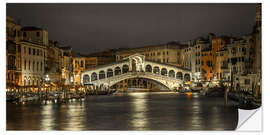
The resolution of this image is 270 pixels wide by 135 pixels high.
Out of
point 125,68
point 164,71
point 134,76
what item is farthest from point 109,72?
point 164,71

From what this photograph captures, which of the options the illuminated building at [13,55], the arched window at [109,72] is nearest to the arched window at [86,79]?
the arched window at [109,72]

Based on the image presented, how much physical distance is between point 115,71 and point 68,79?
9.79 feet

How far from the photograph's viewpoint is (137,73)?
19.7 metres

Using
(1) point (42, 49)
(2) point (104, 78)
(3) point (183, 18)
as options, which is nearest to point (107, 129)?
(3) point (183, 18)

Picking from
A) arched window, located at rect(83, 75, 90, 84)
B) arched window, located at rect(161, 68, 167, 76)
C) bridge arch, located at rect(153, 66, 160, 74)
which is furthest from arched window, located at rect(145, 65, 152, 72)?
arched window, located at rect(83, 75, 90, 84)

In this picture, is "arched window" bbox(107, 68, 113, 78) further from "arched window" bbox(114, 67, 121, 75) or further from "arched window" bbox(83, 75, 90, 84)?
"arched window" bbox(83, 75, 90, 84)

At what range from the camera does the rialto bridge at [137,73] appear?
775 inches

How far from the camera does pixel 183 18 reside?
22.2 feet

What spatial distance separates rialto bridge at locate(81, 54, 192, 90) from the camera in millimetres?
19688

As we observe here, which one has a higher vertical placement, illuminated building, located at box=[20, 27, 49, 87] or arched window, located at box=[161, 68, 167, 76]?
illuminated building, located at box=[20, 27, 49, 87]

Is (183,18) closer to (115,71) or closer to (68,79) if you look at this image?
(68,79)

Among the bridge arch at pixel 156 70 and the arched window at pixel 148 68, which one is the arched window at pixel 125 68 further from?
the bridge arch at pixel 156 70

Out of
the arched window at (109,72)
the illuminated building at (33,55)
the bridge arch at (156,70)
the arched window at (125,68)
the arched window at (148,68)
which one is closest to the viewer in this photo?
the illuminated building at (33,55)

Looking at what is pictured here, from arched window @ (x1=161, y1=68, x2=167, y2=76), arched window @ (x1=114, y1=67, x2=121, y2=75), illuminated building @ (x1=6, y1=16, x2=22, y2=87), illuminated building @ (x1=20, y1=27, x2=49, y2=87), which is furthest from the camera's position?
arched window @ (x1=114, y1=67, x2=121, y2=75)
